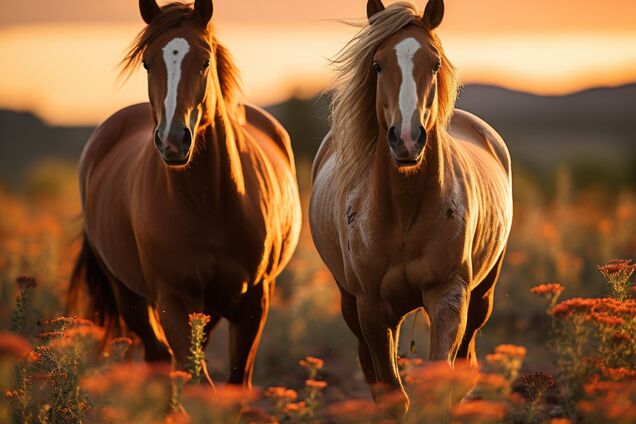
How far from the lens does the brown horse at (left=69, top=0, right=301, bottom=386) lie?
502 cm

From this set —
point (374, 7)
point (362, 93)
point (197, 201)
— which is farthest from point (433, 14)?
point (197, 201)

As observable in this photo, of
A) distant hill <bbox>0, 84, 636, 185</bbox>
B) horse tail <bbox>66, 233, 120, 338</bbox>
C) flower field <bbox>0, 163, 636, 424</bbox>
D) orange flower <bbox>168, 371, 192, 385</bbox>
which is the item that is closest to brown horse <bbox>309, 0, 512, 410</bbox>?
flower field <bbox>0, 163, 636, 424</bbox>

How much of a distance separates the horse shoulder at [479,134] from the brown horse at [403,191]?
82 cm

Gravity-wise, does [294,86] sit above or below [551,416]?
above

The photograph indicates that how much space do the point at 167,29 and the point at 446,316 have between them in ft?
7.13

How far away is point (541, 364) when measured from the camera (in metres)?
7.96

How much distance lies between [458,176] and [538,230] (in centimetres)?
702

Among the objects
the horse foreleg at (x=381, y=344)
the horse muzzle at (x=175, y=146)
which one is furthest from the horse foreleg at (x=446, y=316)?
the horse muzzle at (x=175, y=146)

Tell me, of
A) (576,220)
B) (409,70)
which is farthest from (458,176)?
(576,220)

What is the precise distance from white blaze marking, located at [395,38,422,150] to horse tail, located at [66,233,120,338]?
3.75 metres

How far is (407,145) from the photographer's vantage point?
4.14m

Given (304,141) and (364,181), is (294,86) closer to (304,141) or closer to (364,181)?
(304,141)

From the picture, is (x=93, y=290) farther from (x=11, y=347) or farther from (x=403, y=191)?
(x=11, y=347)

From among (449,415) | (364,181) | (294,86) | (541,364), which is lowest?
(541,364)
